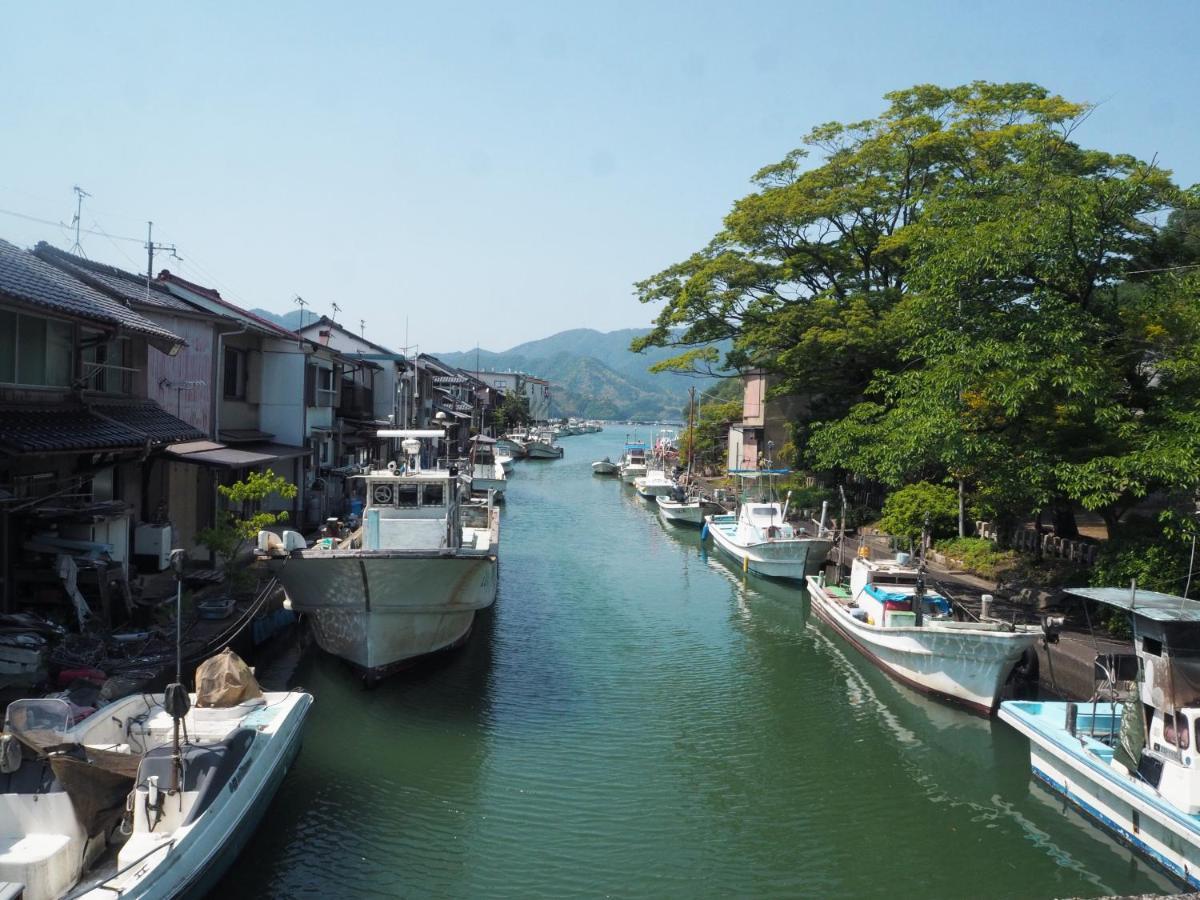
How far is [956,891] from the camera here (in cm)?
969

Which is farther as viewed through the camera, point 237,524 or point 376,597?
point 237,524

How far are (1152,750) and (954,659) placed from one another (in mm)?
Answer: 5002

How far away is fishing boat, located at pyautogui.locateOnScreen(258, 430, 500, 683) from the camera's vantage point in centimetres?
1478

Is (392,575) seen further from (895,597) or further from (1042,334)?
(1042,334)

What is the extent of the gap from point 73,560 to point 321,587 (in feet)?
12.9

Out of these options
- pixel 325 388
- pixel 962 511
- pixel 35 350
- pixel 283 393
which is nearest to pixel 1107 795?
pixel 962 511

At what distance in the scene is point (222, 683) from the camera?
10727 mm

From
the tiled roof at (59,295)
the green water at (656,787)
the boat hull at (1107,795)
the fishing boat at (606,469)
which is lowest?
the green water at (656,787)

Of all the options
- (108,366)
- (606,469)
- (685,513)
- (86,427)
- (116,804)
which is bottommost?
(116,804)

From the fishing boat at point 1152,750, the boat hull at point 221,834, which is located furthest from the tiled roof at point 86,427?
the fishing boat at point 1152,750

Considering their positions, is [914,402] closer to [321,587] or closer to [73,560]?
[321,587]

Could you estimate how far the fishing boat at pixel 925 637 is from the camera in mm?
14586

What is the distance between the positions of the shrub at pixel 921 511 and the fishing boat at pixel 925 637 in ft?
15.5

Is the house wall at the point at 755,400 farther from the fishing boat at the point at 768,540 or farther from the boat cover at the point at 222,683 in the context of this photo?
the boat cover at the point at 222,683
